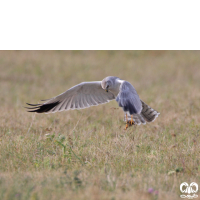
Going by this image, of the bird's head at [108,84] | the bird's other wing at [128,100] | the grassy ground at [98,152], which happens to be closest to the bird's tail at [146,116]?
the grassy ground at [98,152]

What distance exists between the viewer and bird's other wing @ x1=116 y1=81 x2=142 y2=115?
5109 mm

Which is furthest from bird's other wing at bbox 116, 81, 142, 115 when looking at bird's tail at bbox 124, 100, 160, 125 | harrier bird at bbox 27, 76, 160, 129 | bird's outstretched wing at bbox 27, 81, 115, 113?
bird's outstretched wing at bbox 27, 81, 115, 113

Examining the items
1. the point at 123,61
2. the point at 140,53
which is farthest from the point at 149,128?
the point at 140,53

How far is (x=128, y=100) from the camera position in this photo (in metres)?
5.23

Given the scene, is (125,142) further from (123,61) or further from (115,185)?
(123,61)

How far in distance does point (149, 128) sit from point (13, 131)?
2.71 metres

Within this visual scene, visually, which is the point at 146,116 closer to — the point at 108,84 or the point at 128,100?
the point at 108,84

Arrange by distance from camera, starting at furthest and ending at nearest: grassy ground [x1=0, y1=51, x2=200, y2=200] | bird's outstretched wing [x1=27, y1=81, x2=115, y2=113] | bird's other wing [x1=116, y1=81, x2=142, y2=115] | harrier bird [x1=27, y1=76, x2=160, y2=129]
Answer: bird's outstretched wing [x1=27, y1=81, x2=115, y2=113], harrier bird [x1=27, y1=76, x2=160, y2=129], bird's other wing [x1=116, y1=81, x2=142, y2=115], grassy ground [x1=0, y1=51, x2=200, y2=200]

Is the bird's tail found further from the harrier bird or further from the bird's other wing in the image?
the bird's other wing

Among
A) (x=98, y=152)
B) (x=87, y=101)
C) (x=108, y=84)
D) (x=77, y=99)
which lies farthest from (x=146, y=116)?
(x=98, y=152)

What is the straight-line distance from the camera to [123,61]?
61.7ft

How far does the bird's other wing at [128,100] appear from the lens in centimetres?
511

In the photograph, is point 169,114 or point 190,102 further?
point 190,102

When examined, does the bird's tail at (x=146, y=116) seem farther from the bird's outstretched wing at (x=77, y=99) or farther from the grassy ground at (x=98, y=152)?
the bird's outstretched wing at (x=77, y=99)
